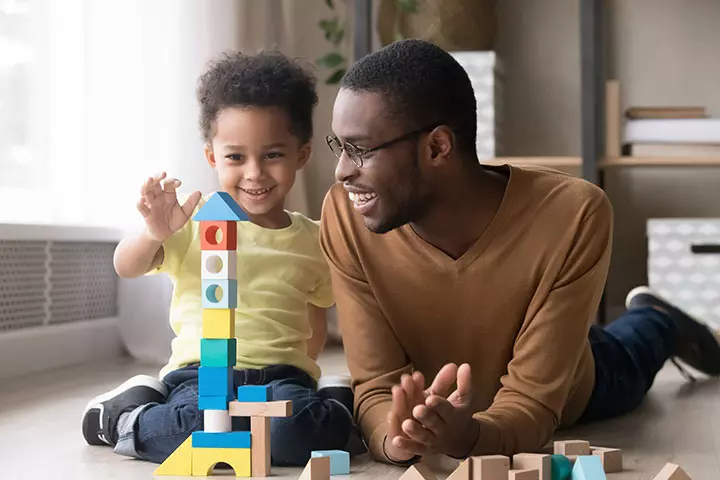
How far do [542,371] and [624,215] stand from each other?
1.97 meters

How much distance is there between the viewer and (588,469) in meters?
1.04

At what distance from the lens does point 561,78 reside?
10.4ft

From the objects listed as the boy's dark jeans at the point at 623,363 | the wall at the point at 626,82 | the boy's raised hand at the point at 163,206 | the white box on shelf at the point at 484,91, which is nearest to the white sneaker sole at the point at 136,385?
the boy's raised hand at the point at 163,206

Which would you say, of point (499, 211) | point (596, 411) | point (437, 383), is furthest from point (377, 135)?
point (596, 411)

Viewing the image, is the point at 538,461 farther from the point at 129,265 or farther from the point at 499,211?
the point at 129,265

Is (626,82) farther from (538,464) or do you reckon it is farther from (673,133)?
(538,464)

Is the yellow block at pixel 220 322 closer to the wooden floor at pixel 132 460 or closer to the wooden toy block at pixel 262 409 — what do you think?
the wooden toy block at pixel 262 409

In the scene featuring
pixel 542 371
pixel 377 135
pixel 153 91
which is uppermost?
pixel 153 91

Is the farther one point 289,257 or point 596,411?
point 596,411

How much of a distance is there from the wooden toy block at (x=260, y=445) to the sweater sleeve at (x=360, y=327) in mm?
172

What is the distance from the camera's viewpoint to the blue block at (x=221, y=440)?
46.6 inches

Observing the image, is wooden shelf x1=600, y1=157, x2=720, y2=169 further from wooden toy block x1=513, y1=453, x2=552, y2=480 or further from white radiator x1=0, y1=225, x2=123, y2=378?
wooden toy block x1=513, y1=453, x2=552, y2=480

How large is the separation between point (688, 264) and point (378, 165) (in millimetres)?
1773

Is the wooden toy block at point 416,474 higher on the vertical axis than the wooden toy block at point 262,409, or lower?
lower
